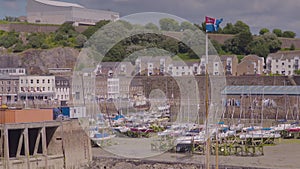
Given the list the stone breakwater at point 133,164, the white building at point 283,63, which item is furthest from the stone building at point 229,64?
the stone breakwater at point 133,164

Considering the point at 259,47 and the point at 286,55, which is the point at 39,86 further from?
the point at 259,47

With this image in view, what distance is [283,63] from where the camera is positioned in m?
51.5

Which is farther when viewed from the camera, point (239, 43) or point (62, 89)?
point (239, 43)

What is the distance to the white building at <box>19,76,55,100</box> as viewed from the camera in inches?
1751

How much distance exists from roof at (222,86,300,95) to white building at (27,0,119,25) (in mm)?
39904

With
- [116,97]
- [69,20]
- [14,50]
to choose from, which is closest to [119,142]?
[116,97]

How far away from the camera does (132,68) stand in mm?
43781

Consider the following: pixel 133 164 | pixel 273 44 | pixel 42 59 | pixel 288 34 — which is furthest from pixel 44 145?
pixel 288 34

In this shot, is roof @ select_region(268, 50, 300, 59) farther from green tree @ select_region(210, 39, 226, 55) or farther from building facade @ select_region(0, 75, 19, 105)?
building facade @ select_region(0, 75, 19, 105)

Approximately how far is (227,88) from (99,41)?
12.7 m

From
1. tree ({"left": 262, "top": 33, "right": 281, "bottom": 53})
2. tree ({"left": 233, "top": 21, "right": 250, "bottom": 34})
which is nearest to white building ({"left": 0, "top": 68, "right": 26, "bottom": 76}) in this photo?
tree ({"left": 262, "top": 33, "right": 281, "bottom": 53})

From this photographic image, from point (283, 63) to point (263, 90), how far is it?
581 inches

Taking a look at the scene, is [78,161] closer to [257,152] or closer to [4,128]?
[4,128]

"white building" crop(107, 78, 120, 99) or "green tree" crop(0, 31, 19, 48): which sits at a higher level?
"green tree" crop(0, 31, 19, 48)
